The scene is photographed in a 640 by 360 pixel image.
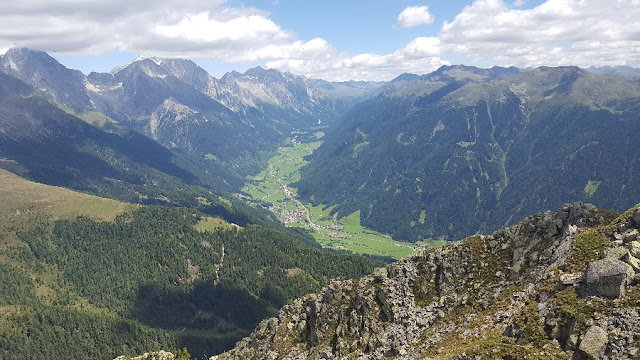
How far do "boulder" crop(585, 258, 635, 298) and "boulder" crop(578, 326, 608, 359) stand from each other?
18.6 ft

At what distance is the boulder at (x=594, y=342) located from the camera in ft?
126

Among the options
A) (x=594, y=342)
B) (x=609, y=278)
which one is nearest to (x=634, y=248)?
(x=609, y=278)

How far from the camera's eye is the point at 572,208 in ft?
231

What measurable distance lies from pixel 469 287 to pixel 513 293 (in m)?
11.3

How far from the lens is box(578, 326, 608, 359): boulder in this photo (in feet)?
126

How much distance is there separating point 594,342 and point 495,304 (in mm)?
21039

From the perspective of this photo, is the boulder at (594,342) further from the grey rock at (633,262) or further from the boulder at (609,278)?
the grey rock at (633,262)

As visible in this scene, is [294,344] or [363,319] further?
[294,344]

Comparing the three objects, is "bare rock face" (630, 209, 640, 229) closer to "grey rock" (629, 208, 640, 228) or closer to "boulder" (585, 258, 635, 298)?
"grey rock" (629, 208, 640, 228)

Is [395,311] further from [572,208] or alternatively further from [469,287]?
[572,208]

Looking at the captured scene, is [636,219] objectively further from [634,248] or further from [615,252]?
[615,252]

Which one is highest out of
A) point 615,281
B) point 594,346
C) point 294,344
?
point 615,281

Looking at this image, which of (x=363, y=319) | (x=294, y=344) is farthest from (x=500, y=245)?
(x=294, y=344)

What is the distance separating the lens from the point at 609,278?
43344 mm
